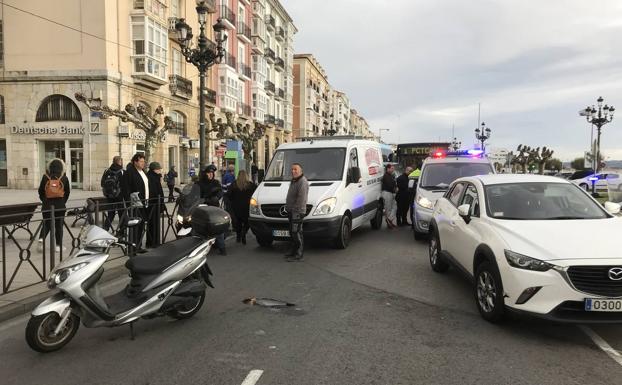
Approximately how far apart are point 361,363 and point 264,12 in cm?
5550

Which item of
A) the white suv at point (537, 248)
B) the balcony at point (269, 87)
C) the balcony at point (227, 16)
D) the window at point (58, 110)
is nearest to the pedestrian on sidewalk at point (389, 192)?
the white suv at point (537, 248)

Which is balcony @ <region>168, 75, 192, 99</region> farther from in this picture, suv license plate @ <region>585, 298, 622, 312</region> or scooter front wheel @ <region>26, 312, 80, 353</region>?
suv license plate @ <region>585, 298, 622, 312</region>

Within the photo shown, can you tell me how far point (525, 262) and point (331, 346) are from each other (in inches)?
79.3

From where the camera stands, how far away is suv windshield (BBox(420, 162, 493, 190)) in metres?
11.3

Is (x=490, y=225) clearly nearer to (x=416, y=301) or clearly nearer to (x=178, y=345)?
(x=416, y=301)

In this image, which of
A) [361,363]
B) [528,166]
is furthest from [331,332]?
[528,166]

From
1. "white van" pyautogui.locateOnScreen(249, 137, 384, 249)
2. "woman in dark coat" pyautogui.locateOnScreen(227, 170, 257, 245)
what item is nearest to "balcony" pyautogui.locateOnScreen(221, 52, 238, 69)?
"white van" pyautogui.locateOnScreen(249, 137, 384, 249)

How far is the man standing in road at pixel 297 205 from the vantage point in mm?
8664

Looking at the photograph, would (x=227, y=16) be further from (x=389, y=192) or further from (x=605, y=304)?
(x=605, y=304)

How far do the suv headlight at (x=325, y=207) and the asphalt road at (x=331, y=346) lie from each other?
8.58ft

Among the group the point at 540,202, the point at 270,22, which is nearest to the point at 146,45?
the point at 540,202

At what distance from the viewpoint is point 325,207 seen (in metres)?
9.18

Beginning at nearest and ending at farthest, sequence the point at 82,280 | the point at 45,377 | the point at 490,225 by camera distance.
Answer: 1. the point at 45,377
2. the point at 82,280
3. the point at 490,225

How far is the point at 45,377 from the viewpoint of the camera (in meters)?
3.92
